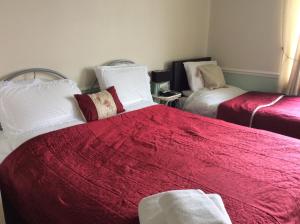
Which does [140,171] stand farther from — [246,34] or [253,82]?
[246,34]

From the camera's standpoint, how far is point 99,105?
229cm

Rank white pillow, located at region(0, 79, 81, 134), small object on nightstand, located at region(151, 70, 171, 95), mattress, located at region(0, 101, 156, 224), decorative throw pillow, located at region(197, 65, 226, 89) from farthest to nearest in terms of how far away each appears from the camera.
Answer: decorative throw pillow, located at region(197, 65, 226, 89) → small object on nightstand, located at region(151, 70, 171, 95) → white pillow, located at region(0, 79, 81, 134) → mattress, located at region(0, 101, 156, 224)

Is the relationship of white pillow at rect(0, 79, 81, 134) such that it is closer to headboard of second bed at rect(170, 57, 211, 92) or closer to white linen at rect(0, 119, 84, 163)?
white linen at rect(0, 119, 84, 163)

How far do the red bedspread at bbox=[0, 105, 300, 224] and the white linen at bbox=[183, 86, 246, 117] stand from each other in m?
0.84

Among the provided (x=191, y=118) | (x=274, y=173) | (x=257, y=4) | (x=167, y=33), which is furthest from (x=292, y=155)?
(x=257, y=4)

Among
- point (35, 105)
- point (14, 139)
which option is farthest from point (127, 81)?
point (14, 139)

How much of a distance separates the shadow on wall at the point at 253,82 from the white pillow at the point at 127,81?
5.03 feet

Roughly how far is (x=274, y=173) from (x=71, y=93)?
164 centimetres

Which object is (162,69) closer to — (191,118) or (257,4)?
(191,118)

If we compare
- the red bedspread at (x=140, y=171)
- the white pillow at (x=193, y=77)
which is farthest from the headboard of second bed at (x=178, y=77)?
the red bedspread at (x=140, y=171)

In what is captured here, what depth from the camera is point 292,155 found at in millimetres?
1693

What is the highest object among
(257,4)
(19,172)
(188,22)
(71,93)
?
(257,4)

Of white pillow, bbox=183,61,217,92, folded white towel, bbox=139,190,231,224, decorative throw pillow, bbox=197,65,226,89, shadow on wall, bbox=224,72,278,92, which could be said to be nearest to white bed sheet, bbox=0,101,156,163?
folded white towel, bbox=139,190,231,224

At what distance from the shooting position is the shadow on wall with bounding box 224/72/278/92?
3.48m
